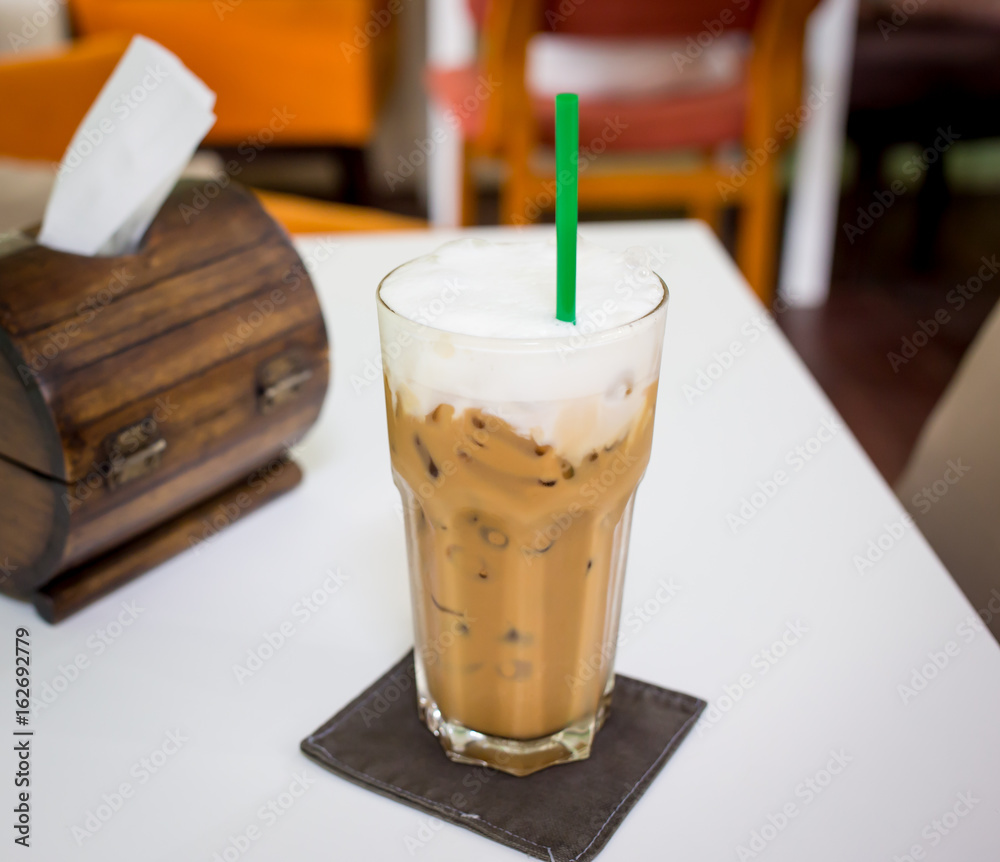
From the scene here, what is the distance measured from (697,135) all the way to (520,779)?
203cm

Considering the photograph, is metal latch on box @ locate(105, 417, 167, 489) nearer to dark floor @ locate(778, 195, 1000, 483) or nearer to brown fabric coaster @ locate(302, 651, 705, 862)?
brown fabric coaster @ locate(302, 651, 705, 862)

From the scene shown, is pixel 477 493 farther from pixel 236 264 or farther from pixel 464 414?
pixel 236 264

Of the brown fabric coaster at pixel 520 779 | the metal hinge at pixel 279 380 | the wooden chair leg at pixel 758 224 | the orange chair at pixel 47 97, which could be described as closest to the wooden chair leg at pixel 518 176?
the orange chair at pixel 47 97

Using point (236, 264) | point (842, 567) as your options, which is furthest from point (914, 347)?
point (236, 264)

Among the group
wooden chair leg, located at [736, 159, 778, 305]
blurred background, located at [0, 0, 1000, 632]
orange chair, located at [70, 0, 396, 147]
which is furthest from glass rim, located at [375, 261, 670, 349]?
orange chair, located at [70, 0, 396, 147]

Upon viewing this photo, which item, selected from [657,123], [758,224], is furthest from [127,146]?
[758,224]

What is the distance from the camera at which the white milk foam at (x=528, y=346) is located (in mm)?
466

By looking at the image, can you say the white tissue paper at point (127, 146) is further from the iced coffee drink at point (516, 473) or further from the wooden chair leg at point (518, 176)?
the wooden chair leg at point (518, 176)

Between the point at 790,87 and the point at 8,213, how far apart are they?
1706 mm

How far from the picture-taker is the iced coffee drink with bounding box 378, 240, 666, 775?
0.48 m

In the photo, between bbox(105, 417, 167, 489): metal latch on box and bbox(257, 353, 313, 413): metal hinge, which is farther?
bbox(257, 353, 313, 413): metal hinge

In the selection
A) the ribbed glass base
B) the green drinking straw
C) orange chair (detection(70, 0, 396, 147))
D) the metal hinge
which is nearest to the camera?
the green drinking straw

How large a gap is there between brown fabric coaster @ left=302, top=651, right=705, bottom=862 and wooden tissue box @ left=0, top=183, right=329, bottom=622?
0.23 m

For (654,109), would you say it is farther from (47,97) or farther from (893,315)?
(47,97)
